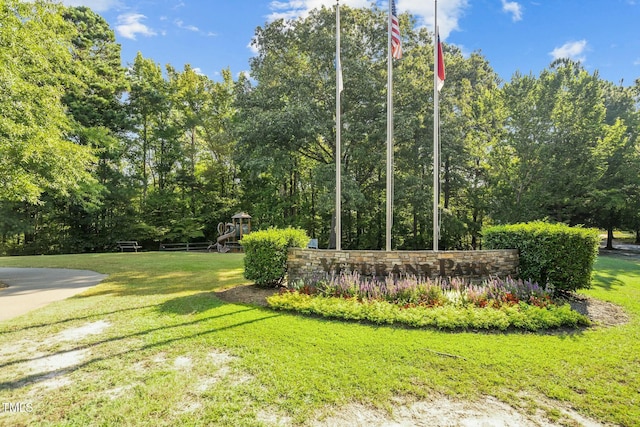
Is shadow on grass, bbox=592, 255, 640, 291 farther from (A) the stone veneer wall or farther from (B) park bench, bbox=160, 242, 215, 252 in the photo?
(B) park bench, bbox=160, 242, 215, 252

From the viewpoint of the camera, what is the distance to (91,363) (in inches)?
145

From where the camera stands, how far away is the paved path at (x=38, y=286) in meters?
6.27

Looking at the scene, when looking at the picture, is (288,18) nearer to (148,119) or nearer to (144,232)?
(148,119)

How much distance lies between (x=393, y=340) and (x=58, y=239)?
2605 centimetres

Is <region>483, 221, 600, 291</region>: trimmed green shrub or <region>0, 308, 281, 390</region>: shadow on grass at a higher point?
<region>483, 221, 600, 291</region>: trimmed green shrub

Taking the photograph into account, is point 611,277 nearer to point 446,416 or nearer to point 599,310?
point 599,310

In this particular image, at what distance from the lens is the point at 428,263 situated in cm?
705

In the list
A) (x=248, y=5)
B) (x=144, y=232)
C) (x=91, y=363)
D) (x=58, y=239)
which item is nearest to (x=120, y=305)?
(x=91, y=363)

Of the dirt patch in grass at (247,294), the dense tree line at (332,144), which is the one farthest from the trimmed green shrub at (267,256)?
the dense tree line at (332,144)

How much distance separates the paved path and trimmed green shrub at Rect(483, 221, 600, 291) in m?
10.3

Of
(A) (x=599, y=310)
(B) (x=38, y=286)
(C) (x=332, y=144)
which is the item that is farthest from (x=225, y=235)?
(A) (x=599, y=310)

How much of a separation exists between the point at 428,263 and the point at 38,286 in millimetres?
9951

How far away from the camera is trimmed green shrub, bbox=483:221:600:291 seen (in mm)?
6598

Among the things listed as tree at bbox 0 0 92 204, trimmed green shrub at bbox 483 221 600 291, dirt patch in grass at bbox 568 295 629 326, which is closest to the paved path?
tree at bbox 0 0 92 204
